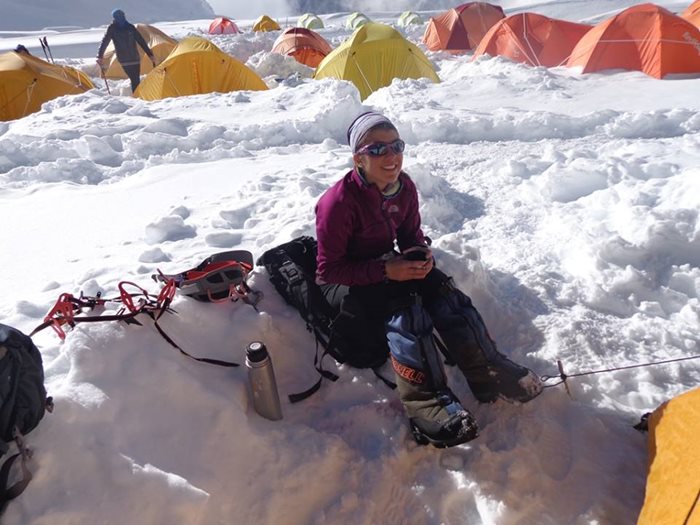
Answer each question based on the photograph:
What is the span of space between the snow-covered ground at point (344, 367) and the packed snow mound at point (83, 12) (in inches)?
2141

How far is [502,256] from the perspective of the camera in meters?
3.50

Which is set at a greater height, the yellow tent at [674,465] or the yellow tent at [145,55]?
the yellow tent at [674,465]

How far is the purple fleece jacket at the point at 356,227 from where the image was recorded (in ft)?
7.83

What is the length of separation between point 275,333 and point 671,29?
10.1 meters

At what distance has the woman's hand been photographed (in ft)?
7.54

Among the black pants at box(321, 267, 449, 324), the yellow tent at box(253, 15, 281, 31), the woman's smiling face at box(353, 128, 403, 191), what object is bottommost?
the yellow tent at box(253, 15, 281, 31)

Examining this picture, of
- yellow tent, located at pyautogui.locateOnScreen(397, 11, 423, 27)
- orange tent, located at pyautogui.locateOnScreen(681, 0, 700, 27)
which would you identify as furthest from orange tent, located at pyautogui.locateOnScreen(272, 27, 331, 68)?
yellow tent, located at pyautogui.locateOnScreen(397, 11, 423, 27)

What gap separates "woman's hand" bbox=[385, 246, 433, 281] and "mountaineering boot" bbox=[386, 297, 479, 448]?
0.43 feet

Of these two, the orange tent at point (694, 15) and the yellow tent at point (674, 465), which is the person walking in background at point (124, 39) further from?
the orange tent at point (694, 15)

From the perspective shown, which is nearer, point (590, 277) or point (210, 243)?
point (590, 277)

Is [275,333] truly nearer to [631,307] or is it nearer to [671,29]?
[631,307]

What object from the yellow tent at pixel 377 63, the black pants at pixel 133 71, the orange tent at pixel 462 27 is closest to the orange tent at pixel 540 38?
the yellow tent at pixel 377 63

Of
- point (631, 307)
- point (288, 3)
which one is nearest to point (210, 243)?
point (631, 307)

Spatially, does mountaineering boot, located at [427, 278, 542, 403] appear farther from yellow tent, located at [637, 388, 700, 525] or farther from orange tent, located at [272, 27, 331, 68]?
orange tent, located at [272, 27, 331, 68]
